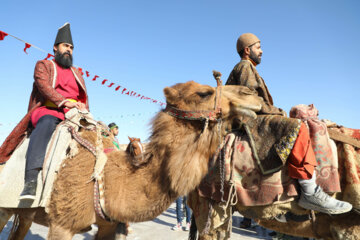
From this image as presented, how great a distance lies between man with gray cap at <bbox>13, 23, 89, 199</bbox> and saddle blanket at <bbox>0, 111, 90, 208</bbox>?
0.07m

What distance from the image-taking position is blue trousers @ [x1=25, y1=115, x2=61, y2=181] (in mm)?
2615

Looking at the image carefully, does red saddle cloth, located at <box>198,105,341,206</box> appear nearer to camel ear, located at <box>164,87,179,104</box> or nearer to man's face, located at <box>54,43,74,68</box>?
camel ear, located at <box>164,87,179,104</box>

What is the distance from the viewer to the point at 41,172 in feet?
8.68

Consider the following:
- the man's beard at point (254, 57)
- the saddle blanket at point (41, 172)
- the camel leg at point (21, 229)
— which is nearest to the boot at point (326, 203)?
the man's beard at point (254, 57)

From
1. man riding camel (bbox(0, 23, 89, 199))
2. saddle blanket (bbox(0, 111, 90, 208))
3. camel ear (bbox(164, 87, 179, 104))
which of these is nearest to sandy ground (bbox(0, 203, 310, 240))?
saddle blanket (bbox(0, 111, 90, 208))

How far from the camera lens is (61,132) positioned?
280 cm

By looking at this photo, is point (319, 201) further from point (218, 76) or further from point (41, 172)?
point (41, 172)

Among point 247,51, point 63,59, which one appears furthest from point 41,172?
point 247,51

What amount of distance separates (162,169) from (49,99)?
1.52m

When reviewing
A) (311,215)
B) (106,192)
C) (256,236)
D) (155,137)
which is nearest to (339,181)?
(311,215)

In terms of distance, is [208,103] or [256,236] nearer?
[208,103]

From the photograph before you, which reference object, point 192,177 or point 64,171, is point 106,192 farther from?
point 192,177

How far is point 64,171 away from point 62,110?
0.84m

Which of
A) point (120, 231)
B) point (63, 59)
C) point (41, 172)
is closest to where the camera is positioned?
point (41, 172)
